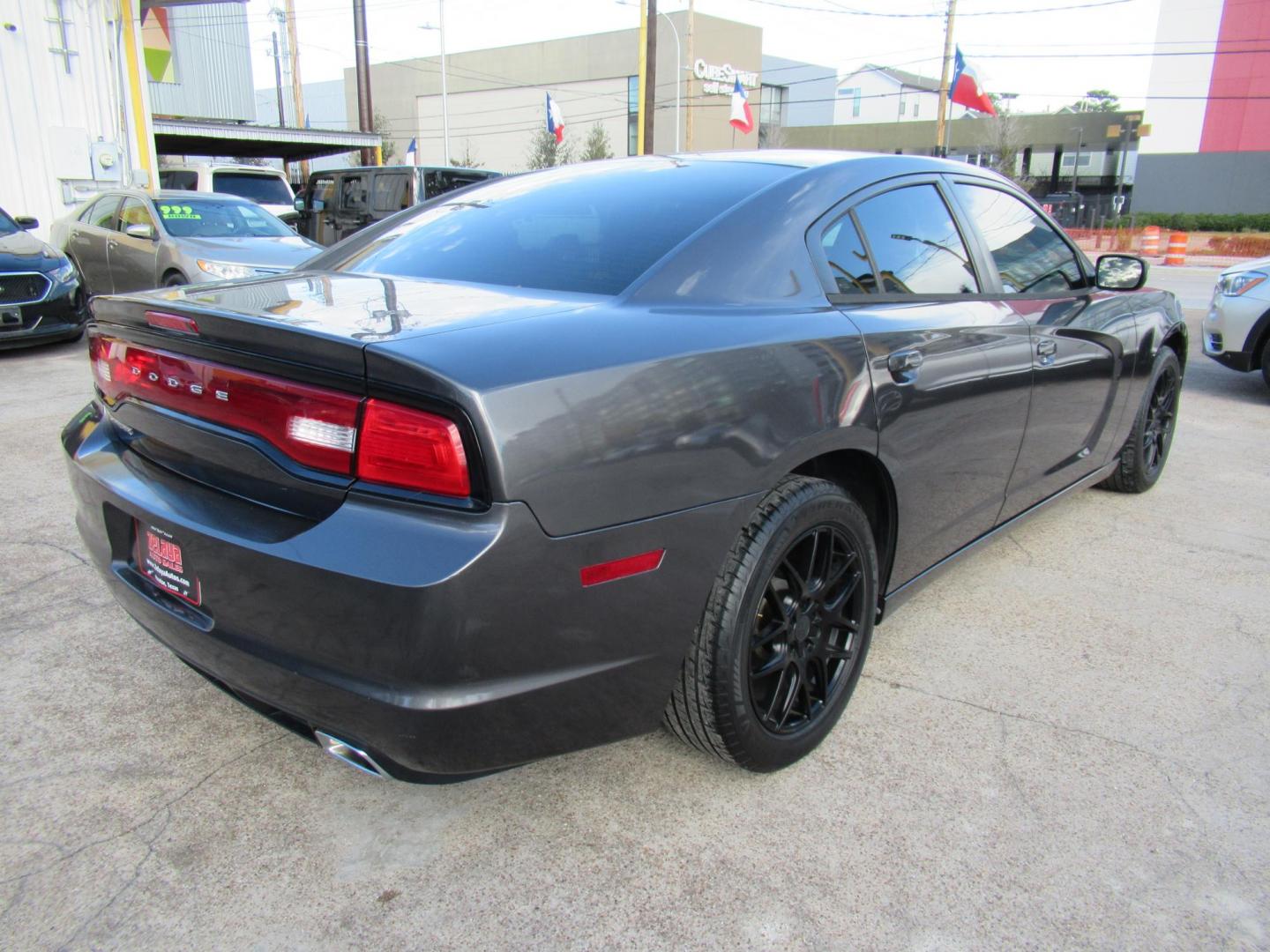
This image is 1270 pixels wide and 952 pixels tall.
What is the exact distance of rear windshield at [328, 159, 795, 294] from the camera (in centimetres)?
233

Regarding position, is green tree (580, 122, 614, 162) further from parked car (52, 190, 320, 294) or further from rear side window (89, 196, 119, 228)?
parked car (52, 190, 320, 294)

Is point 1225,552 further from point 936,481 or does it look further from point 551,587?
point 551,587

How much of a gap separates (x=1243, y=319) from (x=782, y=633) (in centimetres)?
628

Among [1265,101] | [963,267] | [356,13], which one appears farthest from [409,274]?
[1265,101]

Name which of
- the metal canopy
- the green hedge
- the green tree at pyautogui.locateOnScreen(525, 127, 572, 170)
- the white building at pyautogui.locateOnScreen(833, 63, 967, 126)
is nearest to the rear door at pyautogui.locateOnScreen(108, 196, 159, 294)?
the metal canopy

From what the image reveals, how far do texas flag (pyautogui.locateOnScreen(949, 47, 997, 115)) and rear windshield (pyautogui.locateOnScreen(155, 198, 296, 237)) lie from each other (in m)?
21.3

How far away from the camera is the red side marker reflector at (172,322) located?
6.50ft

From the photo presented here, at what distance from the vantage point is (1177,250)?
24.6 meters

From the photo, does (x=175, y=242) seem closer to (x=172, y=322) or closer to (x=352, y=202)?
(x=352, y=202)

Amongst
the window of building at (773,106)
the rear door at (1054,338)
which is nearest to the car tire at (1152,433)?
the rear door at (1054,338)

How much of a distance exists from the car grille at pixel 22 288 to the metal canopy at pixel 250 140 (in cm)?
1534

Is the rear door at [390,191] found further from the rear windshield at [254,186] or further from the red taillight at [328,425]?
the red taillight at [328,425]

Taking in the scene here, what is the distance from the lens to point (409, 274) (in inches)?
100

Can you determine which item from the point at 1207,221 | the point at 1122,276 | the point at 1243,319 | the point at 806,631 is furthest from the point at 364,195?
the point at 1207,221
